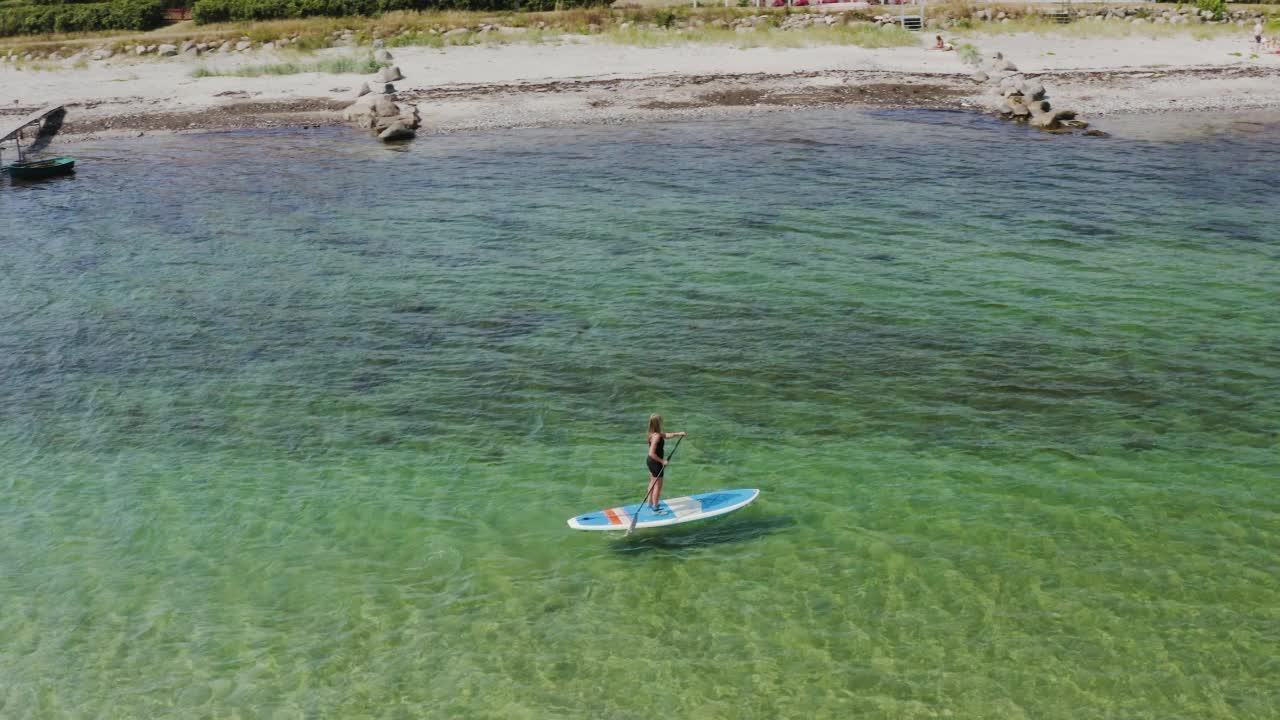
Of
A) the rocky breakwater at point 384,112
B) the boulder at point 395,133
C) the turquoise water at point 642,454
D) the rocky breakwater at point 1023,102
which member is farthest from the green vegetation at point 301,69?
the rocky breakwater at point 1023,102

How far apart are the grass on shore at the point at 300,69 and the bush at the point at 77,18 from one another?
17.8 metres

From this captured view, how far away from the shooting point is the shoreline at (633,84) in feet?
175

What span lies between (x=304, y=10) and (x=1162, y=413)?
6874 centimetres

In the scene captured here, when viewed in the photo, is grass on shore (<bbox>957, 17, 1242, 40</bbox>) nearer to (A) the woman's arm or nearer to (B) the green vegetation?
(B) the green vegetation

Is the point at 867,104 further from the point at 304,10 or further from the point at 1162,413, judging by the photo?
the point at 304,10

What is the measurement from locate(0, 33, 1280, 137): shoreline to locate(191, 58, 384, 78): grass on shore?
711 mm

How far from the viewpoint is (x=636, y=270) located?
30.5 m

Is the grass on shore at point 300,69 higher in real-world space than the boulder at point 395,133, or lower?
higher

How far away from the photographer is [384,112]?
5056 centimetres

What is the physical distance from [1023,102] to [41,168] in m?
42.5

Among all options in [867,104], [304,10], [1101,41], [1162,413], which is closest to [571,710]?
[1162,413]

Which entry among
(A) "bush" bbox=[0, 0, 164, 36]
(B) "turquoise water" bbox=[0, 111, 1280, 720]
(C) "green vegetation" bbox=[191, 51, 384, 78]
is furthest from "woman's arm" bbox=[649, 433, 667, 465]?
(A) "bush" bbox=[0, 0, 164, 36]

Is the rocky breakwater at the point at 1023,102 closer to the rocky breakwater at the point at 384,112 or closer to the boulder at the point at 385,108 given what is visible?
the rocky breakwater at the point at 384,112

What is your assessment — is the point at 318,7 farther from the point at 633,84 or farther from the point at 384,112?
the point at 384,112
